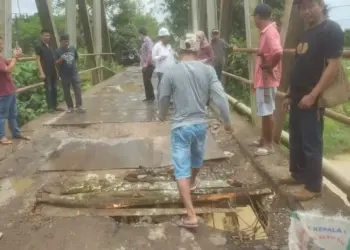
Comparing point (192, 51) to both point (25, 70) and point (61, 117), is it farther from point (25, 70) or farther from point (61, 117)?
point (25, 70)

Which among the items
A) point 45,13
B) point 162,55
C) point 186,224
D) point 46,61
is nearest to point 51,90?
point 46,61

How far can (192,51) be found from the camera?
3152 mm

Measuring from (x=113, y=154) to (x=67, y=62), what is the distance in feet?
10.8

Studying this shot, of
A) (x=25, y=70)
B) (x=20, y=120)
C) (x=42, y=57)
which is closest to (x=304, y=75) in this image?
(x=42, y=57)

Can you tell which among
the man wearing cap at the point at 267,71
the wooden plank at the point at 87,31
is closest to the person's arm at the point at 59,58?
the man wearing cap at the point at 267,71

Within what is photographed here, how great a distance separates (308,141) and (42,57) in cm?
585

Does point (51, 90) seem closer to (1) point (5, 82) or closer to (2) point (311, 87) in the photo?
(1) point (5, 82)

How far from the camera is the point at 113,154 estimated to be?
16.6 feet

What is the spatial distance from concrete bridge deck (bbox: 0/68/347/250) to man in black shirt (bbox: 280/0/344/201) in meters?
0.26

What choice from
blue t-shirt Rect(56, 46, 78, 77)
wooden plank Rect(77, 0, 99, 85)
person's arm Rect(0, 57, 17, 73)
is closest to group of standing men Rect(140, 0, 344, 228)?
person's arm Rect(0, 57, 17, 73)

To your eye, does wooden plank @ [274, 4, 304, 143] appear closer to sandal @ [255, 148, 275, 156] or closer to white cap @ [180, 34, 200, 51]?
sandal @ [255, 148, 275, 156]

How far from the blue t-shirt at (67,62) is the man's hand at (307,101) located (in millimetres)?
5485

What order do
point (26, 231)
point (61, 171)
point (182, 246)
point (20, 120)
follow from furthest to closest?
point (20, 120)
point (61, 171)
point (26, 231)
point (182, 246)

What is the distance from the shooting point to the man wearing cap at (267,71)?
4273 millimetres
